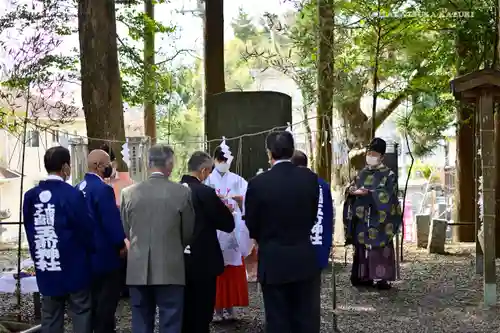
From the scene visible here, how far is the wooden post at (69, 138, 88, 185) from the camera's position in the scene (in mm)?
7113

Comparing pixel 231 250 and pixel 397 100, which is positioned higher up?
pixel 397 100

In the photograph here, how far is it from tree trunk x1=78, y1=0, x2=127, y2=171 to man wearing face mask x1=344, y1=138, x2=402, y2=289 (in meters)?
3.05

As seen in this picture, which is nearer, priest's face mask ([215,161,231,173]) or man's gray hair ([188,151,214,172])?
man's gray hair ([188,151,214,172])

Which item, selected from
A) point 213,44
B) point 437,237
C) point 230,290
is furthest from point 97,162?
point 437,237

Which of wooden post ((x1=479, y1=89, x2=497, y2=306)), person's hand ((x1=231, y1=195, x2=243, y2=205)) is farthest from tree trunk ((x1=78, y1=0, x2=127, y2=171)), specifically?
wooden post ((x1=479, y1=89, x2=497, y2=306))

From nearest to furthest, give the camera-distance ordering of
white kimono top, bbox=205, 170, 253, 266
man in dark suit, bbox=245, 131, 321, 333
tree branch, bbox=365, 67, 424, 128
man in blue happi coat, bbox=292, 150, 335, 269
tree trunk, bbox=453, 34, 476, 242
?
1. man in dark suit, bbox=245, 131, 321, 333
2. man in blue happi coat, bbox=292, 150, 335, 269
3. white kimono top, bbox=205, 170, 253, 266
4. tree trunk, bbox=453, 34, 476, 242
5. tree branch, bbox=365, 67, 424, 128

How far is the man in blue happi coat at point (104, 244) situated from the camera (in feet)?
15.0

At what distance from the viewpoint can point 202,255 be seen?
181 inches

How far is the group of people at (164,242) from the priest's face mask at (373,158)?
127 inches

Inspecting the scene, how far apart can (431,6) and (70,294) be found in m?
9.02

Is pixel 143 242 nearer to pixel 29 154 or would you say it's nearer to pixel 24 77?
pixel 24 77

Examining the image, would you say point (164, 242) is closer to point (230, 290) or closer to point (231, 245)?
point (231, 245)

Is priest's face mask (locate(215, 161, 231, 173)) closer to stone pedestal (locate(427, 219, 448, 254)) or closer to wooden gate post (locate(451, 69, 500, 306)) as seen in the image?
wooden gate post (locate(451, 69, 500, 306))

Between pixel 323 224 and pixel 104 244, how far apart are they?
1.68 m
